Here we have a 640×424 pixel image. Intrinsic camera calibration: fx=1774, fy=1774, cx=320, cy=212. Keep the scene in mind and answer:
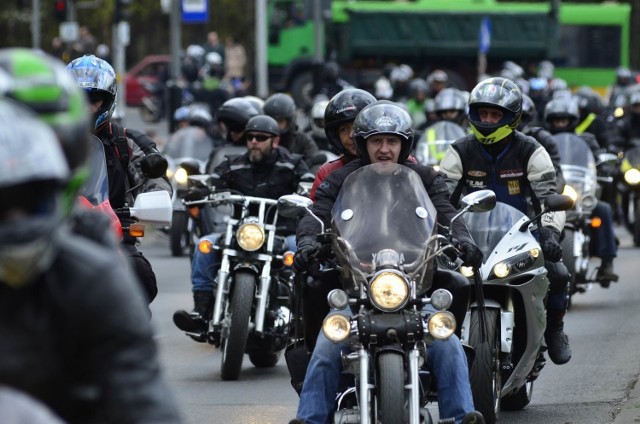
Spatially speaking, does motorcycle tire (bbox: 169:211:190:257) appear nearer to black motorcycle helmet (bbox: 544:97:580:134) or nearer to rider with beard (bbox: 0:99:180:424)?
black motorcycle helmet (bbox: 544:97:580:134)

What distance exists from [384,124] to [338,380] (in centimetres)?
115

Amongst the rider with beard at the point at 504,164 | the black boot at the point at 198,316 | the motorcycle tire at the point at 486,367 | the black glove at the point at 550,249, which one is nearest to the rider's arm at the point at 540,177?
the rider with beard at the point at 504,164

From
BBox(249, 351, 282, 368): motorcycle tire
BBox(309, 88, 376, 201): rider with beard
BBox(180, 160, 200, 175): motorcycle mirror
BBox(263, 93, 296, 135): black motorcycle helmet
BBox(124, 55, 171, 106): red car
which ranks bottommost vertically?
BBox(124, 55, 171, 106): red car

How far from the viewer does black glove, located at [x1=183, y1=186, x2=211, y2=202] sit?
35.8ft

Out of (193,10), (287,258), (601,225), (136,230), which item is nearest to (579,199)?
(601,225)

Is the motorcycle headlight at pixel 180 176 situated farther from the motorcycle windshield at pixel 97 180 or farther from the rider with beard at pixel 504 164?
the motorcycle windshield at pixel 97 180

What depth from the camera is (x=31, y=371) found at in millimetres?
3268

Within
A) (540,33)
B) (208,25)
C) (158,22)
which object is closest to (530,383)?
(540,33)

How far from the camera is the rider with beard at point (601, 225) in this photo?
14.7 metres

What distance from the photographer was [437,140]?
1652 centimetres

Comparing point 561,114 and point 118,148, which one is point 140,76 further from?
point 118,148

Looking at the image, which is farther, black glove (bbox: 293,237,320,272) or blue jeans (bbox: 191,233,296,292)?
blue jeans (bbox: 191,233,296,292)

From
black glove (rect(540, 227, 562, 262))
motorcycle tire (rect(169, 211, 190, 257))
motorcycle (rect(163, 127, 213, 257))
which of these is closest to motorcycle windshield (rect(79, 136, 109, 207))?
black glove (rect(540, 227, 562, 262))

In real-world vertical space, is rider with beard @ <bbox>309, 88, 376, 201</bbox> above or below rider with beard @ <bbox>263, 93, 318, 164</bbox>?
above
